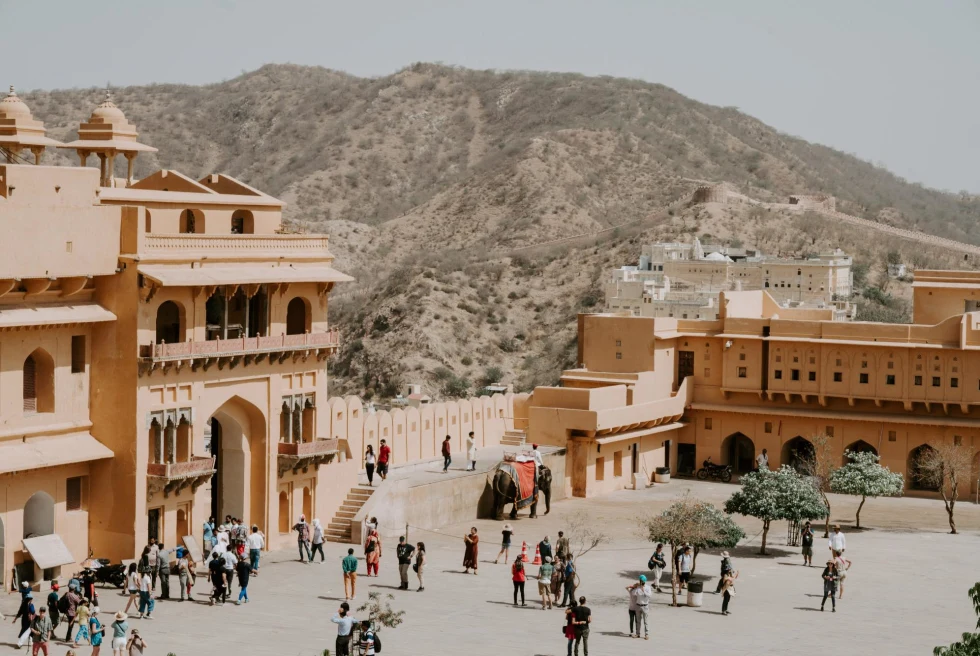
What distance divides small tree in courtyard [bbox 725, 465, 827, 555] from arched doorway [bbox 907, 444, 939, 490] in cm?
1020

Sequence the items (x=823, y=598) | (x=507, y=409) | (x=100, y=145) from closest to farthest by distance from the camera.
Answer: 1. (x=823, y=598)
2. (x=100, y=145)
3. (x=507, y=409)

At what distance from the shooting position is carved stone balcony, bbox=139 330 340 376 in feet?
102

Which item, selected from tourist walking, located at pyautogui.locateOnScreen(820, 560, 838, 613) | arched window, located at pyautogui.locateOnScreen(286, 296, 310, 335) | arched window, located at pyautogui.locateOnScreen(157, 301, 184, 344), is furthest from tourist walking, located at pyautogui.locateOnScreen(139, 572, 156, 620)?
tourist walking, located at pyautogui.locateOnScreen(820, 560, 838, 613)

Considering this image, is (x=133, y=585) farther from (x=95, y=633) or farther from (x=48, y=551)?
(x=95, y=633)

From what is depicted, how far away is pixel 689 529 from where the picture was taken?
30.8 meters

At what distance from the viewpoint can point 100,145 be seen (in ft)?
121

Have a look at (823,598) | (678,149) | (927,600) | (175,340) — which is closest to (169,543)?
(175,340)

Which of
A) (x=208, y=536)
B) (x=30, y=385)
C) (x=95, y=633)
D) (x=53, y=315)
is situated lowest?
(x=95, y=633)

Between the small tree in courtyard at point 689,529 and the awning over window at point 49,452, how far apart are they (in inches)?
399

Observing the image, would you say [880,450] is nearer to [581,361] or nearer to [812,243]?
[581,361]

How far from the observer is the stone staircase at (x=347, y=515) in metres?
35.4

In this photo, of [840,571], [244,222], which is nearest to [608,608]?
[840,571]

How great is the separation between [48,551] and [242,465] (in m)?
5.51

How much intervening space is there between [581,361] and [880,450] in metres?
8.72
